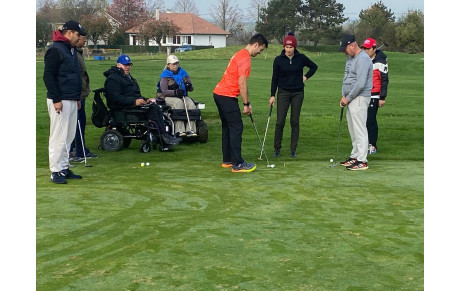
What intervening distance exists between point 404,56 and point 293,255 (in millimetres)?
55905

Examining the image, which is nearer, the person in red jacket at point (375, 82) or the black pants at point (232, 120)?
the black pants at point (232, 120)

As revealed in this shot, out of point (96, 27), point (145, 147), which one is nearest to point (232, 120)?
point (145, 147)

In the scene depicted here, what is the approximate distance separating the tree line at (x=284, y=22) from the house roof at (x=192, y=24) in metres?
5.57

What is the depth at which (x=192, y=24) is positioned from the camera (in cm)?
11812

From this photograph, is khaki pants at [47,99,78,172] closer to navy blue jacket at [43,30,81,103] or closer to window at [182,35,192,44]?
navy blue jacket at [43,30,81,103]

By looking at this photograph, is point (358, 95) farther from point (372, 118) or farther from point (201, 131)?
point (201, 131)

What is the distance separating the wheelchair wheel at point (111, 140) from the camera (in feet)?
40.4

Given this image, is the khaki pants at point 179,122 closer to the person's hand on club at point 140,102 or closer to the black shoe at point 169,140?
the black shoe at point 169,140

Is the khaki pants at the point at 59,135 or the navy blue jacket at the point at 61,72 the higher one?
the navy blue jacket at the point at 61,72

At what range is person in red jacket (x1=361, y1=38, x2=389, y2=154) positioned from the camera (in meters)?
12.0

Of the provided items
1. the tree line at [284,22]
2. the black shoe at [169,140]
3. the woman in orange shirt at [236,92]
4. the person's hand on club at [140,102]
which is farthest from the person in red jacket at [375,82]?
the tree line at [284,22]

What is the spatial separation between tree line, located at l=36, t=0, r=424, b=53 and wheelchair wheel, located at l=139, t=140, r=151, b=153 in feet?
215

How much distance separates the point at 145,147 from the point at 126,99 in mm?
878
